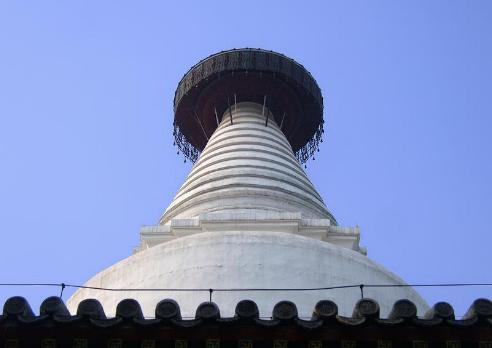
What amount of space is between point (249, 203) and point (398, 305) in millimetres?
8077

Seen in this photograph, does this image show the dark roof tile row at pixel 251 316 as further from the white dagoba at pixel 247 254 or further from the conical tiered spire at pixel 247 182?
the conical tiered spire at pixel 247 182

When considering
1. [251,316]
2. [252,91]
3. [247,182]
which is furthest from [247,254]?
[252,91]

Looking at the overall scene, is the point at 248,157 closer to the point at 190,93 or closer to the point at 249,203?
the point at 249,203

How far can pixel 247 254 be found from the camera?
13688mm

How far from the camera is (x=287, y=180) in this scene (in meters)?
17.7

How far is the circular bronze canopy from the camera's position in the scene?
23.1 m

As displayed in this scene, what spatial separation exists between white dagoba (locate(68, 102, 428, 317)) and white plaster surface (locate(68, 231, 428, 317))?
15mm

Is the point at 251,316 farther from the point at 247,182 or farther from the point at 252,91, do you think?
the point at 252,91

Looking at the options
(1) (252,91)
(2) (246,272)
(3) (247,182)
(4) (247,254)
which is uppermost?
(1) (252,91)

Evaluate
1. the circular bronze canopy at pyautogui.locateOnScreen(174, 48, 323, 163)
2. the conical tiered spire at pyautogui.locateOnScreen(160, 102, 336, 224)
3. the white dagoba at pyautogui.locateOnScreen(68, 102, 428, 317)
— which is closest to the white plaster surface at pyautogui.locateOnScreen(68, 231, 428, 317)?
→ the white dagoba at pyautogui.locateOnScreen(68, 102, 428, 317)

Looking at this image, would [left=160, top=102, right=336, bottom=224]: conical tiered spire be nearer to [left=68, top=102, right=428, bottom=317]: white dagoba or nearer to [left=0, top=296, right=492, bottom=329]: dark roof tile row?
[left=68, top=102, right=428, bottom=317]: white dagoba

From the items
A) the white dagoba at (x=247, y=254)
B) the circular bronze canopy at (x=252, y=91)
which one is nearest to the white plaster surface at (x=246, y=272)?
the white dagoba at (x=247, y=254)

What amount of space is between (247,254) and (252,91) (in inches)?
397

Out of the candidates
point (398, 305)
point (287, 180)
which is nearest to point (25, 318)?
point (398, 305)
